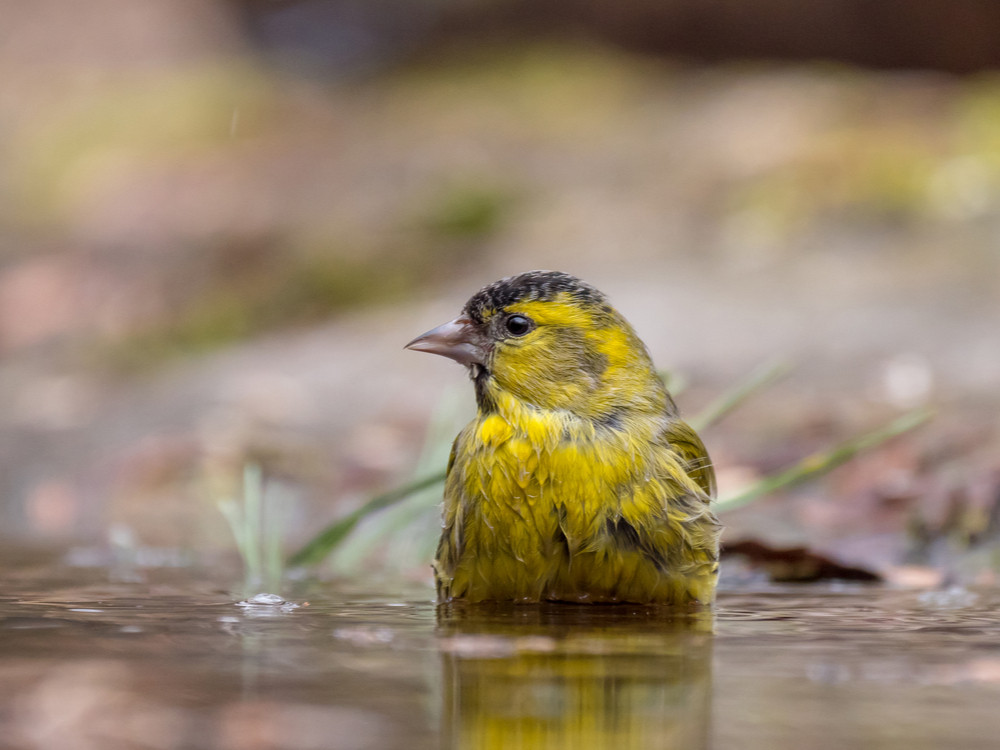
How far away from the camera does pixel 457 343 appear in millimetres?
3373

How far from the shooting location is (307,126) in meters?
14.6

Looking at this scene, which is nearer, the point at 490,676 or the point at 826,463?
the point at 490,676

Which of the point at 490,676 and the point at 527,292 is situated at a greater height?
the point at 527,292

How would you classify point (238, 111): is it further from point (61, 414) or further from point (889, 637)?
point (889, 637)

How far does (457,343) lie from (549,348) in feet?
Result: 0.77

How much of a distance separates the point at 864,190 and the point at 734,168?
1.50 meters

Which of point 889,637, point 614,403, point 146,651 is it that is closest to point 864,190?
point 614,403

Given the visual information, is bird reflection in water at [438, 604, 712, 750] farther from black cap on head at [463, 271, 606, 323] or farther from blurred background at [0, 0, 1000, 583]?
blurred background at [0, 0, 1000, 583]

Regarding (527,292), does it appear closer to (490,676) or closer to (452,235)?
(490,676)

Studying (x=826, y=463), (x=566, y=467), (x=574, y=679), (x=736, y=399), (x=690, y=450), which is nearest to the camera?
(x=574, y=679)

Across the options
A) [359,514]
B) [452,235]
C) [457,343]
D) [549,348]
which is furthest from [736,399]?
[452,235]

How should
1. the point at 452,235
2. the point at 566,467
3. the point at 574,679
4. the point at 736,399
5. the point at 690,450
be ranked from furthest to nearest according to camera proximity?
the point at 452,235, the point at 736,399, the point at 690,450, the point at 566,467, the point at 574,679

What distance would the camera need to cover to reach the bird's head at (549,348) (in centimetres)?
325

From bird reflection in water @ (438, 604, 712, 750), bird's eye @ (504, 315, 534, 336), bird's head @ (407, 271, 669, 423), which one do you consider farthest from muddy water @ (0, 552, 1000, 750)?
bird's eye @ (504, 315, 534, 336)
